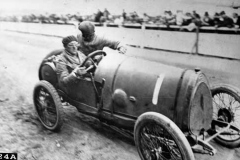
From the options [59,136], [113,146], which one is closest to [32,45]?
[59,136]

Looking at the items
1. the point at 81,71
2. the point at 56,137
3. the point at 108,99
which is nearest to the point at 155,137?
the point at 108,99

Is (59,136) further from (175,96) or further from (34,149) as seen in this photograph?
(175,96)

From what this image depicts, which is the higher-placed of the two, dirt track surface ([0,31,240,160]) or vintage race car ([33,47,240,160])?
vintage race car ([33,47,240,160])

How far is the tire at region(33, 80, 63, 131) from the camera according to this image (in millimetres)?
2921

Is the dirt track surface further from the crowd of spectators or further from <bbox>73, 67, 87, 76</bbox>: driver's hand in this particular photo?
the crowd of spectators

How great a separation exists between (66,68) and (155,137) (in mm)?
1594

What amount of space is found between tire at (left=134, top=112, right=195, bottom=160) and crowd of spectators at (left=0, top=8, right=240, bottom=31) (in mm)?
2603

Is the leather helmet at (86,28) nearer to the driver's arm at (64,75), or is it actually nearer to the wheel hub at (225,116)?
the driver's arm at (64,75)

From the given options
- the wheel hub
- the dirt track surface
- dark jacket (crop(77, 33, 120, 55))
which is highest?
dark jacket (crop(77, 33, 120, 55))

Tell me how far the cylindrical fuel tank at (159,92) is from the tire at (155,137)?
0.23 metres

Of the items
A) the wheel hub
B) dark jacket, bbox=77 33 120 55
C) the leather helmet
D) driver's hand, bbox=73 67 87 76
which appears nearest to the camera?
the wheel hub

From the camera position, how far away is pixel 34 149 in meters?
2.68

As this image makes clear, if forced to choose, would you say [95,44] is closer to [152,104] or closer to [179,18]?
[152,104]

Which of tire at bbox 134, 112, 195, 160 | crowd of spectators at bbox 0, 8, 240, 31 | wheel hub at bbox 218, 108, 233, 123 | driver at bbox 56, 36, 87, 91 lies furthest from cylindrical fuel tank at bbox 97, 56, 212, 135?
crowd of spectators at bbox 0, 8, 240, 31
